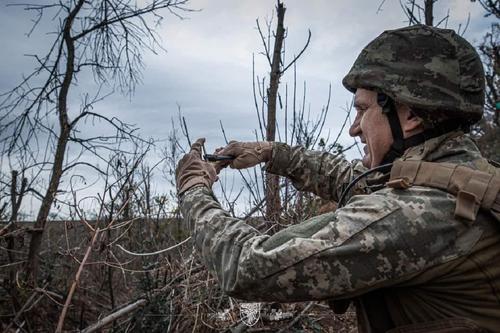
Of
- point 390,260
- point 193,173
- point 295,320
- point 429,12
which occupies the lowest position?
point 295,320

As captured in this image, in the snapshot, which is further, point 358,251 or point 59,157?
point 59,157

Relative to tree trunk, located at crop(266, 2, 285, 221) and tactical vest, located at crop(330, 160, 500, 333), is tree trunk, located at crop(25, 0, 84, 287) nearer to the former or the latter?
tree trunk, located at crop(266, 2, 285, 221)

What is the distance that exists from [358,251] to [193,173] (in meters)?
0.92

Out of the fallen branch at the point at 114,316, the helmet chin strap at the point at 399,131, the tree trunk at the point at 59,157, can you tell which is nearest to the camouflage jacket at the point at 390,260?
the helmet chin strap at the point at 399,131

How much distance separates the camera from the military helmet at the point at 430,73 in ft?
5.87

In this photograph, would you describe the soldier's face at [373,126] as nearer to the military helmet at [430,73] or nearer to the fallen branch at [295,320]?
the military helmet at [430,73]

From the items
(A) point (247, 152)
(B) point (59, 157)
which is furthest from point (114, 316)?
(B) point (59, 157)

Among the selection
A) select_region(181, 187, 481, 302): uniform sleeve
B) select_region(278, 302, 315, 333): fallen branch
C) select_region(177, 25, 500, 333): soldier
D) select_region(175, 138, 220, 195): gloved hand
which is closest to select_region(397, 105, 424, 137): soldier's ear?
select_region(177, 25, 500, 333): soldier

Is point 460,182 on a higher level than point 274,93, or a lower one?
lower

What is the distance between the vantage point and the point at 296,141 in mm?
5547

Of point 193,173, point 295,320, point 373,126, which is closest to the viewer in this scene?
point 373,126

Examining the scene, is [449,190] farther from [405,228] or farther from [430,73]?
[430,73]

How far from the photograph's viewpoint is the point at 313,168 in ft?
9.66

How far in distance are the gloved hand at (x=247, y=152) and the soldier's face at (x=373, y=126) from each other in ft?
3.15
